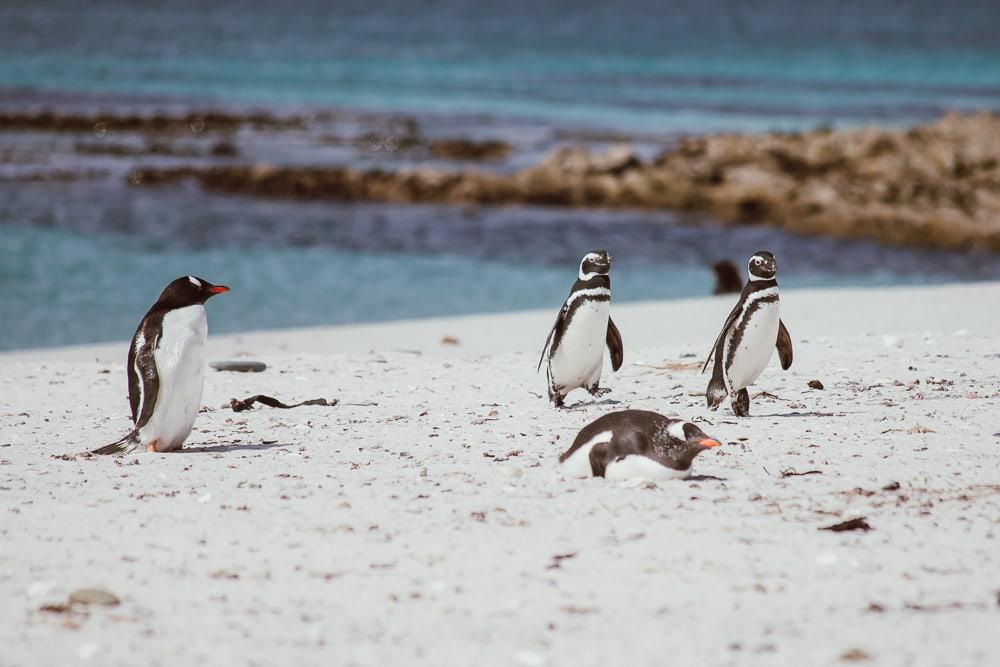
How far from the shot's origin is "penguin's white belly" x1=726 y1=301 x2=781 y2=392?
6809mm

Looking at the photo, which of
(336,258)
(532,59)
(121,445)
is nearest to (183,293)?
(121,445)

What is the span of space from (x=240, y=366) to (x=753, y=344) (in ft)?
11.8

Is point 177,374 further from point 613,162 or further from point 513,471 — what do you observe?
point 613,162

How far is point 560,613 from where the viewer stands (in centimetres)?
406

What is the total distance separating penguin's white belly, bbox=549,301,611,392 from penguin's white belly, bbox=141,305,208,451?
1.97 meters

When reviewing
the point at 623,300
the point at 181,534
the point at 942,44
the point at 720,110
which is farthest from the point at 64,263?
the point at 942,44

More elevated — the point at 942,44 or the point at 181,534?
the point at 942,44

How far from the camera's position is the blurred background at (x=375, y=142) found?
1557 cm

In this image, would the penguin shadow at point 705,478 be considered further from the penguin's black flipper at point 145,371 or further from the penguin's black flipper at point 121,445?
the penguin's black flipper at point 121,445

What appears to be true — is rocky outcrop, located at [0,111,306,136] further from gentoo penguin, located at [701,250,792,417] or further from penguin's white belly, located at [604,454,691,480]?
penguin's white belly, located at [604,454,691,480]

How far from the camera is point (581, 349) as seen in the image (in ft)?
24.1

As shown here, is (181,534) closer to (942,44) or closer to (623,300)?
(623,300)

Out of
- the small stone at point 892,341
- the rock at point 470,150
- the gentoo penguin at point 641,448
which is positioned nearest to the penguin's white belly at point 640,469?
the gentoo penguin at point 641,448

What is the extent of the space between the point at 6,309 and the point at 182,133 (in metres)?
19.2
